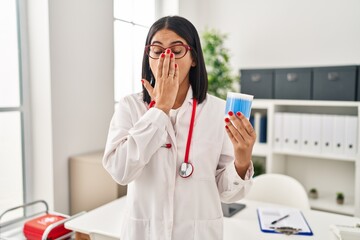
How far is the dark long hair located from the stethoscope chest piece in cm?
25

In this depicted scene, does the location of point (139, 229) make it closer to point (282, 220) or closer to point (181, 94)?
point (181, 94)

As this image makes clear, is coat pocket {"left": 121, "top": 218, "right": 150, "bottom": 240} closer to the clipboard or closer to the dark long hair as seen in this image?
the dark long hair

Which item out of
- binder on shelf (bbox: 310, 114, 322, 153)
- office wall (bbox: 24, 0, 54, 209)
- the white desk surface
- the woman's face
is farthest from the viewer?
binder on shelf (bbox: 310, 114, 322, 153)

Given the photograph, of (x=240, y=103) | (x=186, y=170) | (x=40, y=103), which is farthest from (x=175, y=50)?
(x=40, y=103)

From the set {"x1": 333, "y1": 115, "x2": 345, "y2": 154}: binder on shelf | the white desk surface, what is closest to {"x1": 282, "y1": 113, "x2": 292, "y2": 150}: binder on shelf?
{"x1": 333, "y1": 115, "x2": 345, "y2": 154}: binder on shelf

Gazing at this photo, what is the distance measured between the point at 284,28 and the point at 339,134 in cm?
110

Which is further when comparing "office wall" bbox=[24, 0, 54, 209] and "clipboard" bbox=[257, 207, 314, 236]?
"office wall" bbox=[24, 0, 54, 209]

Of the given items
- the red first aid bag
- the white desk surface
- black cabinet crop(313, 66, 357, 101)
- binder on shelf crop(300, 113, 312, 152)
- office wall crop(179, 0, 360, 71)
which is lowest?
the red first aid bag

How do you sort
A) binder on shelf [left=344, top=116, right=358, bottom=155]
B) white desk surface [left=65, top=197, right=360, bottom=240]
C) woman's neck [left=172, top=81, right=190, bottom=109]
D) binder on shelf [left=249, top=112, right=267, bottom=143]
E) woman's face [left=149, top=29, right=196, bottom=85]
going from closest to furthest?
woman's face [left=149, top=29, right=196, bottom=85] < woman's neck [left=172, top=81, right=190, bottom=109] < white desk surface [left=65, top=197, right=360, bottom=240] < binder on shelf [left=344, top=116, right=358, bottom=155] < binder on shelf [left=249, top=112, right=267, bottom=143]

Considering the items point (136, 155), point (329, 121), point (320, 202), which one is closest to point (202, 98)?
point (136, 155)

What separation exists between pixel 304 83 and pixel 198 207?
197 cm

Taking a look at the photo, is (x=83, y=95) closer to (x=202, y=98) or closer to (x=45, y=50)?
(x=45, y=50)

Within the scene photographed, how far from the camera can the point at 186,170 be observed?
3.52 feet

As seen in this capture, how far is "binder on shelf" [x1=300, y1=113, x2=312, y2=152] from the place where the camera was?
2.68 metres
